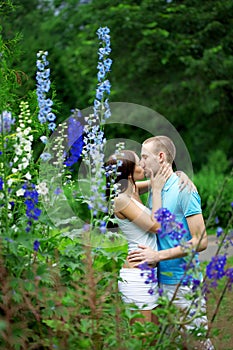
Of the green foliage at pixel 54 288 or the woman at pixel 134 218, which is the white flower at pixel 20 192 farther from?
Answer: the woman at pixel 134 218

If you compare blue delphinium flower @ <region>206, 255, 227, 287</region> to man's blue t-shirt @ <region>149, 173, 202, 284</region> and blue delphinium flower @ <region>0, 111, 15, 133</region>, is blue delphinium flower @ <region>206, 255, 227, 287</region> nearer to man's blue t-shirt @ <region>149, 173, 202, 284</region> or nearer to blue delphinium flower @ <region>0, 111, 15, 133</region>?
man's blue t-shirt @ <region>149, 173, 202, 284</region>

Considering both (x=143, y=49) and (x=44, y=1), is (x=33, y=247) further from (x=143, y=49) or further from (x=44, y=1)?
(x=44, y=1)

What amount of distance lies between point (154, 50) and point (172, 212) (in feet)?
39.6

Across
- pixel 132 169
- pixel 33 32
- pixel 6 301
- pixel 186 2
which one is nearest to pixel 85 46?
pixel 33 32

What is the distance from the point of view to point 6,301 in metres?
2.91

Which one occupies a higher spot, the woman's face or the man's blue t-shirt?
the woman's face

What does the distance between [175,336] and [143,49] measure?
512 inches

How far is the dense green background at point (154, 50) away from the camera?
14.4 meters

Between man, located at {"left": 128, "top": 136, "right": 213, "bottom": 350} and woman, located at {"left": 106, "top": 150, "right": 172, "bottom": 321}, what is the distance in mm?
59

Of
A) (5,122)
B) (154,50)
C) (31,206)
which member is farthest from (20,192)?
(154,50)

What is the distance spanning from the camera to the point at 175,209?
377 cm

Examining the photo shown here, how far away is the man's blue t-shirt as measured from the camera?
3.71 metres

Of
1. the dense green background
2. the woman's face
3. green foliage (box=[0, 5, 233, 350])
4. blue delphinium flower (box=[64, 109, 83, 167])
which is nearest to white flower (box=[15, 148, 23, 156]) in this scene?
green foliage (box=[0, 5, 233, 350])

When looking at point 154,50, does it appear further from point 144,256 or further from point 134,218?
point 144,256
